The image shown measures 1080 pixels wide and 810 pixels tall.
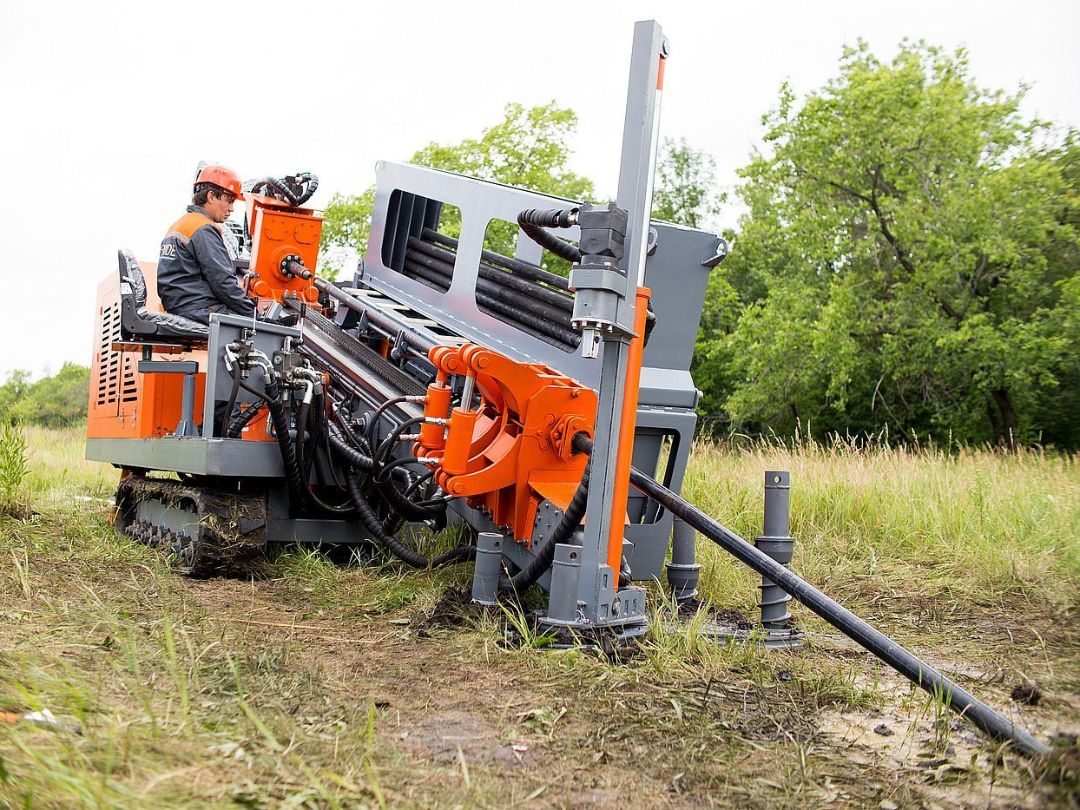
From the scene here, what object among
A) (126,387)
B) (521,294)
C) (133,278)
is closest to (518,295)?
(521,294)

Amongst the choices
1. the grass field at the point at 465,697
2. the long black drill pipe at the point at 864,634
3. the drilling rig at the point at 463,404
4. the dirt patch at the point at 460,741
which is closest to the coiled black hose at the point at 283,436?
the drilling rig at the point at 463,404

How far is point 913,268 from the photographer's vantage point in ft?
77.4

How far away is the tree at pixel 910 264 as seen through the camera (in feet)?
68.6

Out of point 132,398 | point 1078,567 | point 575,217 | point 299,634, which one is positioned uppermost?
point 575,217

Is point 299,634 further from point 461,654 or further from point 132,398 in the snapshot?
point 132,398

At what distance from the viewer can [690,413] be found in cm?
503

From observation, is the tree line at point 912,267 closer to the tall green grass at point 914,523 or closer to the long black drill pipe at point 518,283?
the tall green grass at point 914,523

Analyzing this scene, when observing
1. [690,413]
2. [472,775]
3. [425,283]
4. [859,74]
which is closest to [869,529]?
[690,413]

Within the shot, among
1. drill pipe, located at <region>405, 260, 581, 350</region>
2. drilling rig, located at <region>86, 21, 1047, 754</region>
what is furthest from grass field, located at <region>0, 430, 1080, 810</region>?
drill pipe, located at <region>405, 260, 581, 350</region>

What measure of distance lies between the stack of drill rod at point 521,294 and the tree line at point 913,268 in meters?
14.9

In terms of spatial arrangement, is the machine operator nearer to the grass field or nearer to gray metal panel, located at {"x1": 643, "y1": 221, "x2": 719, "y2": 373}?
the grass field

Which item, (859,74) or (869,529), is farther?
(859,74)

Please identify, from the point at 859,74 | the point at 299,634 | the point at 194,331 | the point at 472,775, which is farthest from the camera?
the point at 859,74

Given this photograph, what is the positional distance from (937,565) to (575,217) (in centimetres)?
384
